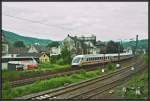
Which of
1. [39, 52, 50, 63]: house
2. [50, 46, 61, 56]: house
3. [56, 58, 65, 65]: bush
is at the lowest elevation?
[56, 58, 65, 65]: bush

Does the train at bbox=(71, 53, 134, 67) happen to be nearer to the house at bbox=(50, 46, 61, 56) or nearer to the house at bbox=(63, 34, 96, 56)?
the house at bbox=(63, 34, 96, 56)

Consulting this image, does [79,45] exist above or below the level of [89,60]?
above

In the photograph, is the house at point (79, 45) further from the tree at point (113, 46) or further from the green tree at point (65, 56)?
the green tree at point (65, 56)

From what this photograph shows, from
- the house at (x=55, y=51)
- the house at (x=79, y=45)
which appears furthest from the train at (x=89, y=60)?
the house at (x=55, y=51)

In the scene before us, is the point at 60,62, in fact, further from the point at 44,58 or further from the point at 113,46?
the point at 113,46

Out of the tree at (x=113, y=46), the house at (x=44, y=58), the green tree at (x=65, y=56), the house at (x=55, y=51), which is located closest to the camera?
the green tree at (x=65, y=56)

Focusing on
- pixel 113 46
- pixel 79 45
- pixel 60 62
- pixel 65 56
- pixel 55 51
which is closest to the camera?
pixel 60 62

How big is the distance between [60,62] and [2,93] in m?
25.4

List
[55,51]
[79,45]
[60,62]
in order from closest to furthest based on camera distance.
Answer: [60,62] < [79,45] < [55,51]

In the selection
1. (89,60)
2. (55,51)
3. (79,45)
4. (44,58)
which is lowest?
(89,60)

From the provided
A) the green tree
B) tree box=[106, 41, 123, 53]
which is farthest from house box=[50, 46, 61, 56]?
tree box=[106, 41, 123, 53]

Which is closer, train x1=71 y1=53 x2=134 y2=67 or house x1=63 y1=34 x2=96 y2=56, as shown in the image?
train x1=71 y1=53 x2=134 y2=67

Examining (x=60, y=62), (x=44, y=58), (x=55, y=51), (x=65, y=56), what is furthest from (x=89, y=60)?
(x=55, y=51)

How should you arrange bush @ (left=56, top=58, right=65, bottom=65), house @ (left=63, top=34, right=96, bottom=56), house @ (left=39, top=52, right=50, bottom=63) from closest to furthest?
bush @ (left=56, top=58, right=65, bottom=65)
house @ (left=39, top=52, right=50, bottom=63)
house @ (left=63, top=34, right=96, bottom=56)
